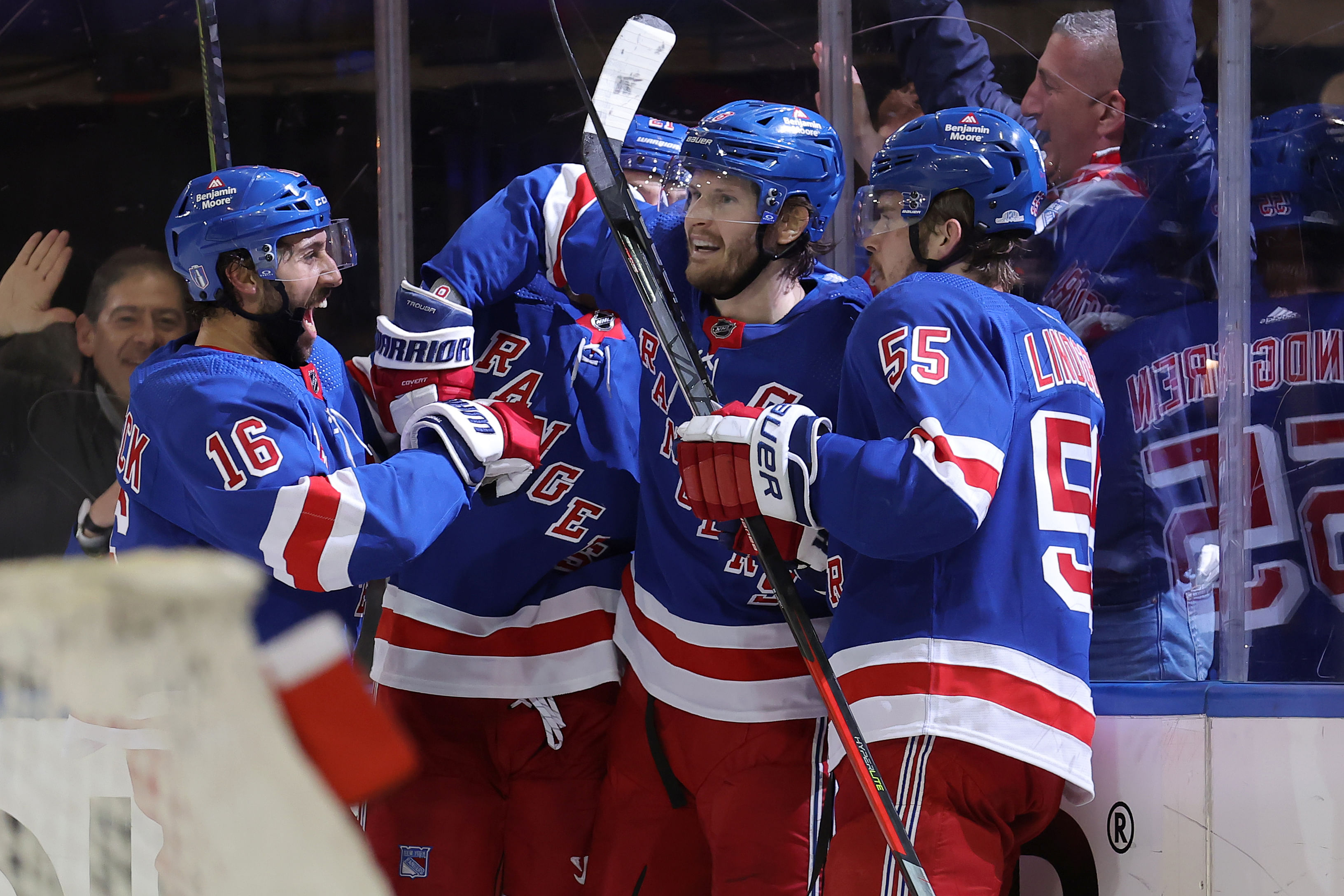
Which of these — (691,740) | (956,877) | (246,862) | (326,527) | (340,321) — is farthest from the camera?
(340,321)

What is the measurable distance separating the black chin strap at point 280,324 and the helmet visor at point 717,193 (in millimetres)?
691

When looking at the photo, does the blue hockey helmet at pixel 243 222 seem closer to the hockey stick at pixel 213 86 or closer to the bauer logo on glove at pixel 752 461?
the hockey stick at pixel 213 86

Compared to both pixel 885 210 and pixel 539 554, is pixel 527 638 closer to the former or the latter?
pixel 539 554

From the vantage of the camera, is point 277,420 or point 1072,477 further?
point 277,420

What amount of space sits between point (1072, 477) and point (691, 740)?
77 centimetres

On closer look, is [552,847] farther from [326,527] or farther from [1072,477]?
[1072,477]

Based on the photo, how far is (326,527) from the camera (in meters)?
2.12

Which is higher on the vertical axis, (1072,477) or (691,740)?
(1072,477)

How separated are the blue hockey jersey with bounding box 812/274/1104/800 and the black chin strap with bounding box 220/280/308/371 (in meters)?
0.96

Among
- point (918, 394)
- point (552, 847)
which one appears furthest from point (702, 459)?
point (552, 847)

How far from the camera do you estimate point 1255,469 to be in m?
2.64

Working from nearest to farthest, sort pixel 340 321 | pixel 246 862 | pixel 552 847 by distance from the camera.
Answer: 1. pixel 246 862
2. pixel 552 847
3. pixel 340 321

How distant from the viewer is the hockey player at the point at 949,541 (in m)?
1.86

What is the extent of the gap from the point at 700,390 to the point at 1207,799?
3.67 feet
